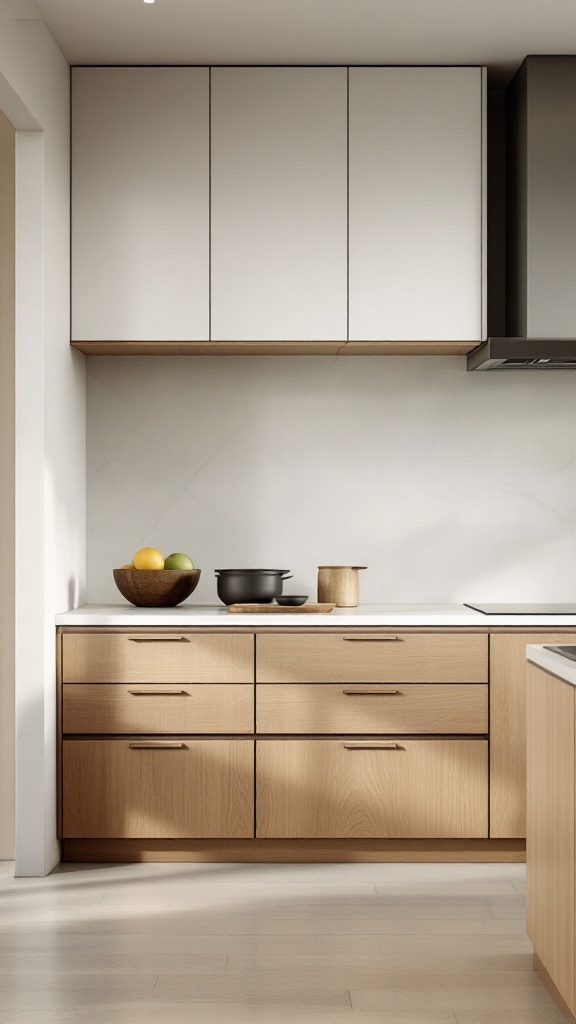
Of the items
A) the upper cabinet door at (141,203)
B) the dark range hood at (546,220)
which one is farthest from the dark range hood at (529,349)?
the upper cabinet door at (141,203)

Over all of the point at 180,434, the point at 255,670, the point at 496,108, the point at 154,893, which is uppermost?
the point at 496,108

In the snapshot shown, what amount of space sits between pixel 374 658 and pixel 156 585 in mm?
788

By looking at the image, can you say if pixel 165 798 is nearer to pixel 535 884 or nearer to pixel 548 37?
pixel 535 884

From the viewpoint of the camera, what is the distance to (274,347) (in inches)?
140

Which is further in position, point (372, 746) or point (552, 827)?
point (372, 746)

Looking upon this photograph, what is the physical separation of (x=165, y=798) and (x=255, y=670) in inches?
19.8

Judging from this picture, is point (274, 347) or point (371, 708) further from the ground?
point (274, 347)

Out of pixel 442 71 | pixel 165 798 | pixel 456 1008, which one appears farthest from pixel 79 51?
pixel 456 1008

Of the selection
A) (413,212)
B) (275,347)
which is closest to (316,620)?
(275,347)

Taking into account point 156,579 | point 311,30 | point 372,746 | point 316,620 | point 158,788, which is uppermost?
point 311,30

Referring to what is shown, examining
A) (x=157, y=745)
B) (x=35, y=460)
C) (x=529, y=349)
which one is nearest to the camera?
(x=35, y=460)

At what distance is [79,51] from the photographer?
3.36 m

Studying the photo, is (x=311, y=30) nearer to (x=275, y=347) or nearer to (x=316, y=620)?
(x=275, y=347)

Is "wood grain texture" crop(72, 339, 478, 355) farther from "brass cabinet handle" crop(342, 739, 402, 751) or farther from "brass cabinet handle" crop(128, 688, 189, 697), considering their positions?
"brass cabinet handle" crop(342, 739, 402, 751)
